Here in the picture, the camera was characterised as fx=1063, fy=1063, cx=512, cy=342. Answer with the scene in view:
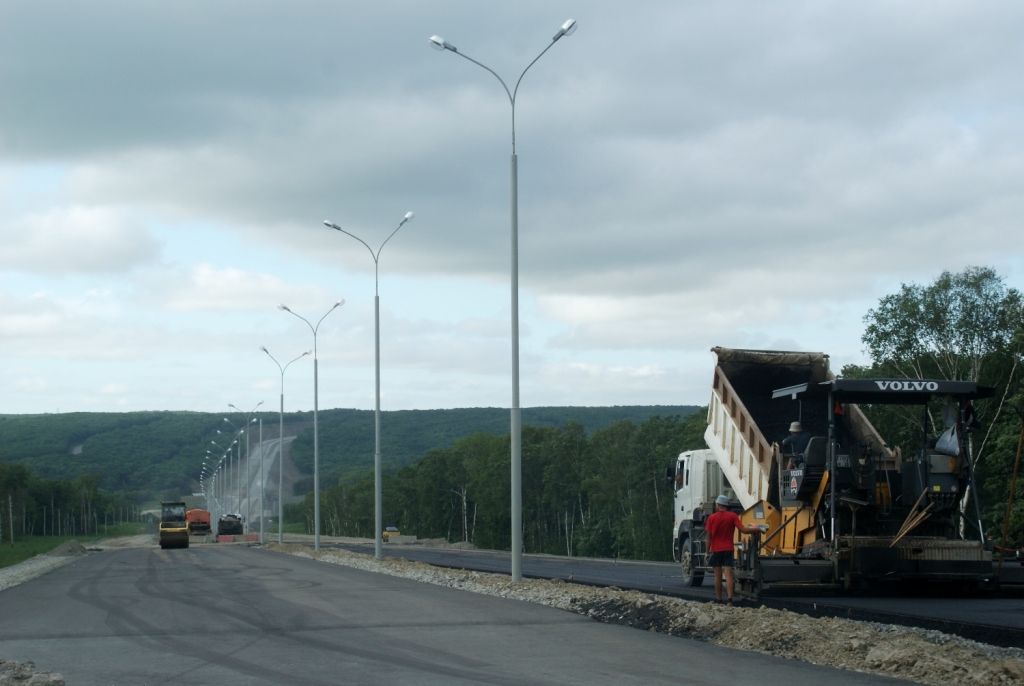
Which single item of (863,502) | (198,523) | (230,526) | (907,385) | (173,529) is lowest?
(230,526)

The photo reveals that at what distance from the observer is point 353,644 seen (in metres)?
12.4

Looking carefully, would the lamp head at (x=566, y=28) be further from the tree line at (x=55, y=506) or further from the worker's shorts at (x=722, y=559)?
the tree line at (x=55, y=506)

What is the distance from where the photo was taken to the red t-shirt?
1561 centimetres

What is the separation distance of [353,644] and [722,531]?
6.00 m

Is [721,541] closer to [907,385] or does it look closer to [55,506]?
[907,385]

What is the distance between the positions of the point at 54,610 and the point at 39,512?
14969 centimetres

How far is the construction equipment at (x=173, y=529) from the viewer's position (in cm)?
6366

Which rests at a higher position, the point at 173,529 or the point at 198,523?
the point at 173,529

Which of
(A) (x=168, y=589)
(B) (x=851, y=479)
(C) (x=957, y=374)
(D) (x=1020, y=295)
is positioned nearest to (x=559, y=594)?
(B) (x=851, y=479)

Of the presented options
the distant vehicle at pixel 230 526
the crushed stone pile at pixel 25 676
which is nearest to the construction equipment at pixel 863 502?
the crushed stone pile at pixel 25 676

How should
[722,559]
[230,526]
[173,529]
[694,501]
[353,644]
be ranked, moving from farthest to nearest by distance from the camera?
[230,526]
[173,529]
[694,501]
[722,559]
[353,644]

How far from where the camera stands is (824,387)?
1567 cm

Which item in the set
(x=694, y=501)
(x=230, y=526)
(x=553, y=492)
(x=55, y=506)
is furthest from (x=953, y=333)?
(x=55, y=506)

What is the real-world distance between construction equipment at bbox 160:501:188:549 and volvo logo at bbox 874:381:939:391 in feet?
182
